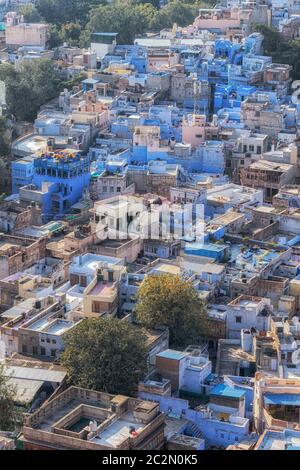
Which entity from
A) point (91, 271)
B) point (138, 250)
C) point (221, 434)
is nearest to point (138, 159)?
point (138, 250)

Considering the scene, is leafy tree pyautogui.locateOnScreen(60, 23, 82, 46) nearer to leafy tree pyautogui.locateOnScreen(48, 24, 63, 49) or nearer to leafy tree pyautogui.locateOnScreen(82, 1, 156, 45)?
leafy tree pyautogui.locateOnScreen(48, 24, 63, 49)

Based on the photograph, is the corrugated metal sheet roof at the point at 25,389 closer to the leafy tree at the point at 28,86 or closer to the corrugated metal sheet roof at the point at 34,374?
the corrugated metal sheet roof at the point at 34,374

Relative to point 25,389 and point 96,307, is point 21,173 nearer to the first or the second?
point 96,307

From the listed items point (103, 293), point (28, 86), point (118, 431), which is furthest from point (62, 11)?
point (118, 431)

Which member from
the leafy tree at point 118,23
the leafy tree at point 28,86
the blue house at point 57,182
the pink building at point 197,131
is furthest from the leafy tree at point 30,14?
the blue house at point 57,182

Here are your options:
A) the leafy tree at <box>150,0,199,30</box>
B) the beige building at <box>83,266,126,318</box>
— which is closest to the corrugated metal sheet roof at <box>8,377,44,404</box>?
the beige building at <box>83,266,126,318</box>

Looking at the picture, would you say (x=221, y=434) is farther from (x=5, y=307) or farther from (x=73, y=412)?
(x=5, y=307)
